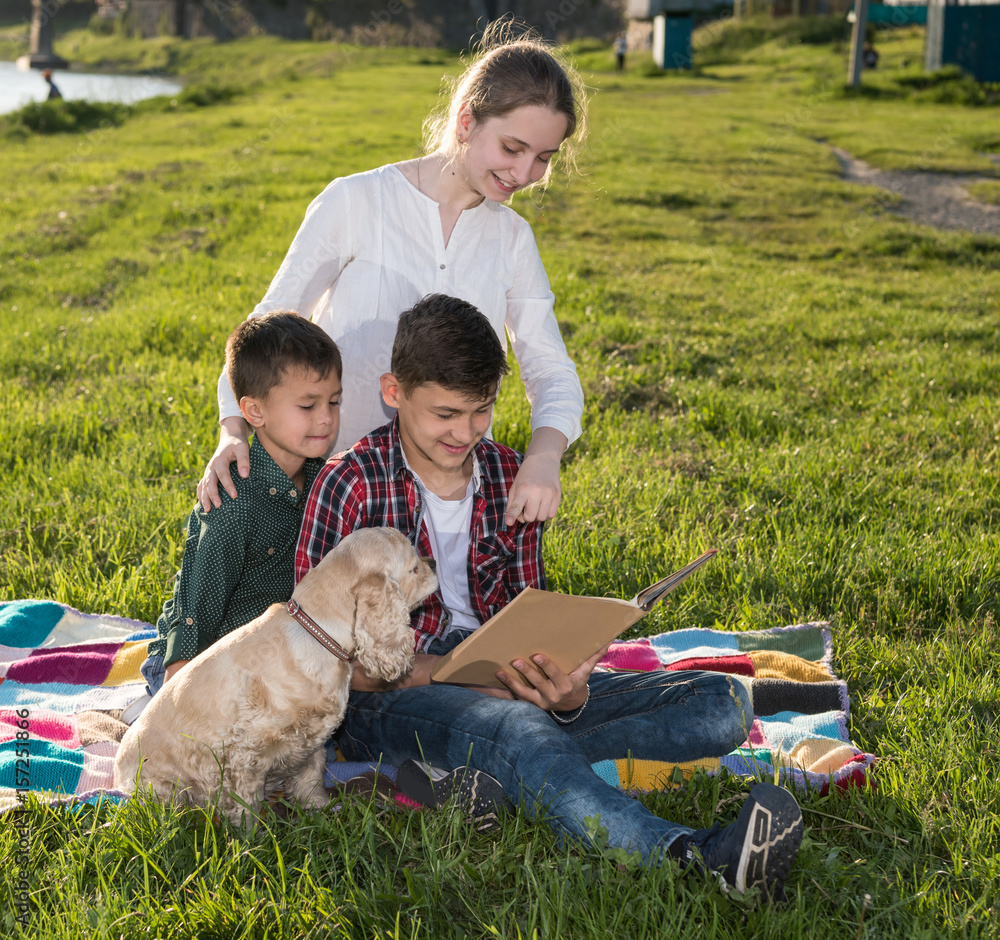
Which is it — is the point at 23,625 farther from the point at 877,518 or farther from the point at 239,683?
the point at 877,518

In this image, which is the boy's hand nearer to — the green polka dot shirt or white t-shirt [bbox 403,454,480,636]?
white t-shirt [bbox 403,454,480,636]

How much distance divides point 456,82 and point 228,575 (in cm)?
234

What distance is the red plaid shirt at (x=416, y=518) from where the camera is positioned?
3.10 m

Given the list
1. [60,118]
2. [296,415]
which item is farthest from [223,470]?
[60,118]

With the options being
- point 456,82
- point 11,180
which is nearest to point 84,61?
point 11,180

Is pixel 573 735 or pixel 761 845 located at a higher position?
pixel 761 845

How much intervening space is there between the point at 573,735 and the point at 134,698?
182 centimetres

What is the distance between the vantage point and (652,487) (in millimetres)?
5199

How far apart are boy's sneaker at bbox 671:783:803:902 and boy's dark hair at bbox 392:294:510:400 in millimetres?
1575

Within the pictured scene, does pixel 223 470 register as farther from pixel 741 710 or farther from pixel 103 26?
pixel 103 26

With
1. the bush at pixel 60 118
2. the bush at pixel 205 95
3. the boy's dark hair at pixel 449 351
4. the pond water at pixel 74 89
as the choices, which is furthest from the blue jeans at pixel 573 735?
the bush at pixel 205 95

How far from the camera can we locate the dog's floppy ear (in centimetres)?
265

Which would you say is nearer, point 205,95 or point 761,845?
point 761,845

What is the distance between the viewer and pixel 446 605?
A: 11.0ft
